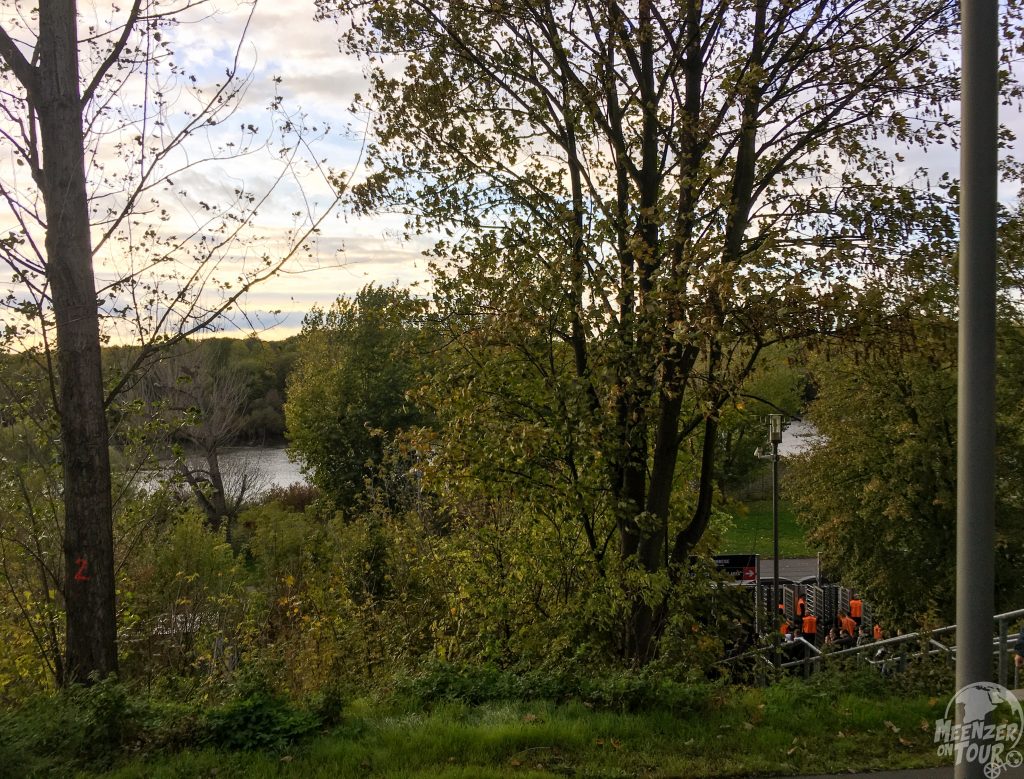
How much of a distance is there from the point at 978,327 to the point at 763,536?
44.4 m

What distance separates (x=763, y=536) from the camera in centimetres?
4491

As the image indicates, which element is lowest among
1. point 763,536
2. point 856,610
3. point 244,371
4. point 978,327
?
point 763,536

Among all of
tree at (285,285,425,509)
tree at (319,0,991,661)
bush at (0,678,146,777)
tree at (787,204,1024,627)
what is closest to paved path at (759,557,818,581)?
tree at (787,204,1024,627)

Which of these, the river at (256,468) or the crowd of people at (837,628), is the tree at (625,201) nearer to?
Answer: the crowd of people at (837,628)

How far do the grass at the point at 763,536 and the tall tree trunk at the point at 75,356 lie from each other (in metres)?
33.2

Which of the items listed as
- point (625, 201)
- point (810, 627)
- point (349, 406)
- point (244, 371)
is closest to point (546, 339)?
point (625, 201)

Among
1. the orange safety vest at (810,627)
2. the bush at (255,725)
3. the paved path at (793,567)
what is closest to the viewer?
the bush at (255,725)

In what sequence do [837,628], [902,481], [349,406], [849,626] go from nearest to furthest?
[849,626]
[902,481]
[837,628]
[349,406]

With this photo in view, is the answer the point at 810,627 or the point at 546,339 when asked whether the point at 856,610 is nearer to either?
the point at 810,627

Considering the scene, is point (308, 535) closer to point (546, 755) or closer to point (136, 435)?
point (136, 435)

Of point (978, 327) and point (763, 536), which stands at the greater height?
point (978, 327)

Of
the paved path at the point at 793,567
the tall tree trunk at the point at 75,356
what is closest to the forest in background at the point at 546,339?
the tall tree trunk at the point at 75,356

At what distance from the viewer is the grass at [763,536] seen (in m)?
40.9

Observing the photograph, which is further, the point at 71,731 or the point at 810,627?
the point at 810,627
